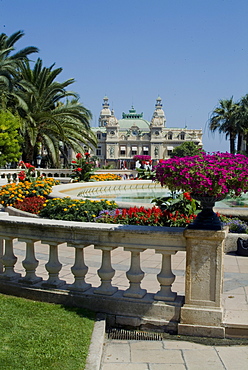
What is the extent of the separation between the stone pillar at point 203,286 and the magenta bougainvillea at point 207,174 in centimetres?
42

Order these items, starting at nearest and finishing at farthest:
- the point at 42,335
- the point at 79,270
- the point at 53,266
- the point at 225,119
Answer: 1. the point at 42,335
2. the point at 79,270
3. the point at 53,266
4. the point at 225,119

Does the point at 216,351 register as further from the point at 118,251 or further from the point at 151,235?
the point at 118,251

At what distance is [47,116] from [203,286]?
2855 centimetres

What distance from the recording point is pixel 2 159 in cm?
3033

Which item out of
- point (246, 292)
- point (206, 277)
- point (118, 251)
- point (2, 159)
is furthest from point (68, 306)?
point (2, 159)

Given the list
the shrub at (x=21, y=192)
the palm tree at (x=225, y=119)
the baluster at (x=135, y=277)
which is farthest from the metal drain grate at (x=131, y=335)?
the palm tree at (x=225, y=119)

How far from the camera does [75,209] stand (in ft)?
30.6

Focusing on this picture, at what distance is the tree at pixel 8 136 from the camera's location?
93.2 feet

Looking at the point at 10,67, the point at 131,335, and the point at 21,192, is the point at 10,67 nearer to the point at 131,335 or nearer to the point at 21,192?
the point at 21,192

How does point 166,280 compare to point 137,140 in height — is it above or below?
below

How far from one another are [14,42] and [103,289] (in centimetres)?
3049

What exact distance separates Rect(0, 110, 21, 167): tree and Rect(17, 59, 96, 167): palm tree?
129cm

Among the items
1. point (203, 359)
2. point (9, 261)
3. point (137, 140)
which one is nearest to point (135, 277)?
point (203, 359)

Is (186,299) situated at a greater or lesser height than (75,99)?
lesser
